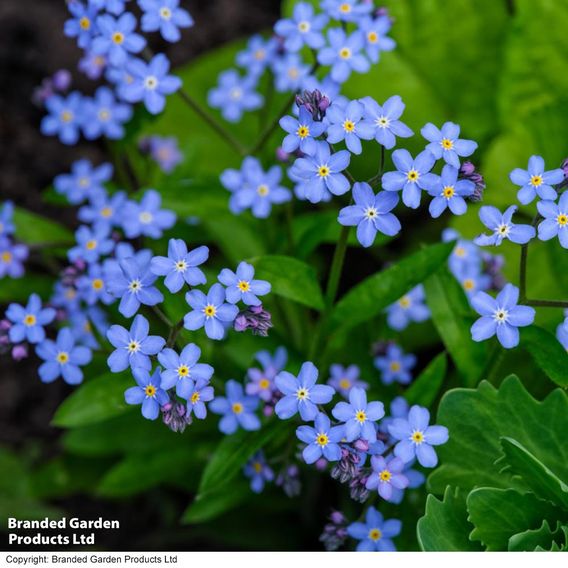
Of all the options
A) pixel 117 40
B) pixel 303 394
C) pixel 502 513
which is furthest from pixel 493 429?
pixel 117 40

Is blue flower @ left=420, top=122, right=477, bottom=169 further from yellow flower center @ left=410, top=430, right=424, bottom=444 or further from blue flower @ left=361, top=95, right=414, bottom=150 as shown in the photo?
yellow flower center @ left=410, top=430, right=424, bottom=444

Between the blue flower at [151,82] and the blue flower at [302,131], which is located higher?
the blue flower at [151,82]

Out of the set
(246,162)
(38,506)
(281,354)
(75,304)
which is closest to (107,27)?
(246,162)

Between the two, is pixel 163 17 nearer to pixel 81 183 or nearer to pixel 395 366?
pixel 81 183

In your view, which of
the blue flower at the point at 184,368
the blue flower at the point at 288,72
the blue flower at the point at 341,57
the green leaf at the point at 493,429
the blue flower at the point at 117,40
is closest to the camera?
the blue flower at the point at 184,368

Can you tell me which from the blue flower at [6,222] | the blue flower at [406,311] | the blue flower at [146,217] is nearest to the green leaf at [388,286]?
the blue flower at [406,311]

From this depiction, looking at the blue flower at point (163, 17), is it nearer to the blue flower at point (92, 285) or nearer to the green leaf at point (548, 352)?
the blue flower at point (92, 285)

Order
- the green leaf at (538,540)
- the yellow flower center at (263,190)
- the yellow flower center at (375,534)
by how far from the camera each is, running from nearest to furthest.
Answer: the green leaf at (538,540), the yellow flower center at (375,534), the yellow flower center at (263,190)

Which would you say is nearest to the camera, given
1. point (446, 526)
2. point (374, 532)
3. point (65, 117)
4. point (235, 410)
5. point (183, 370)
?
point (183, 370)
